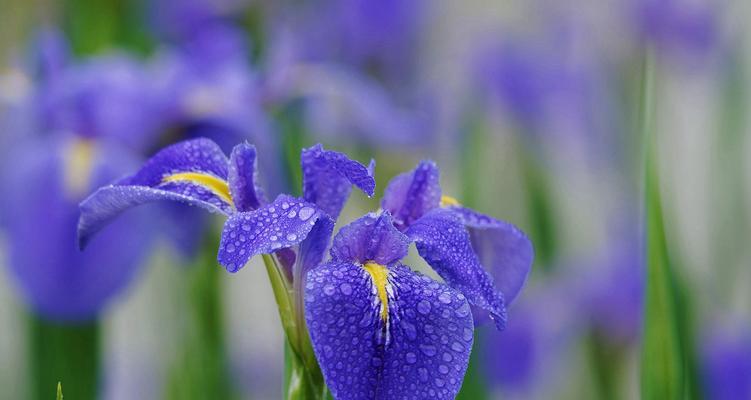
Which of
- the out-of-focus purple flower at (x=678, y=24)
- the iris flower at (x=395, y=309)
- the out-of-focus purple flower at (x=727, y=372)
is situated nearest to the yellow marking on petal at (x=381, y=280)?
the iris flower at (x=395, y=309)

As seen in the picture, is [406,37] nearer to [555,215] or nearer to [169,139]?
[555,215]

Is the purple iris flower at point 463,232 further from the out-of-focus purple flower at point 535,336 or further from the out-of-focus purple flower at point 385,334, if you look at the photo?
the out-of-focus purple flower at point 535,336

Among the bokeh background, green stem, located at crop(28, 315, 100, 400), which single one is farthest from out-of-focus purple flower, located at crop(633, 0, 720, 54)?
green stem, located at crop(28, 315, 100, 400)

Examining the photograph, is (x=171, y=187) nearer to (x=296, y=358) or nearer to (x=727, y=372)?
(x=296, y=358)

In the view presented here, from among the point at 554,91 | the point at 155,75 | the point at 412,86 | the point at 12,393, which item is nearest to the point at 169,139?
the point at 155,75

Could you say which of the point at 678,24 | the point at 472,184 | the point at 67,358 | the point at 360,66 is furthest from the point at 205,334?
the point at 678,24

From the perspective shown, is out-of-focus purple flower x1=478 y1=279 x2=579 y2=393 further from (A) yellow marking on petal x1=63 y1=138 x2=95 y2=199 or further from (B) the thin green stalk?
(A) yellow marking on petal x1=63 y1=138 x2=95 y2=199
